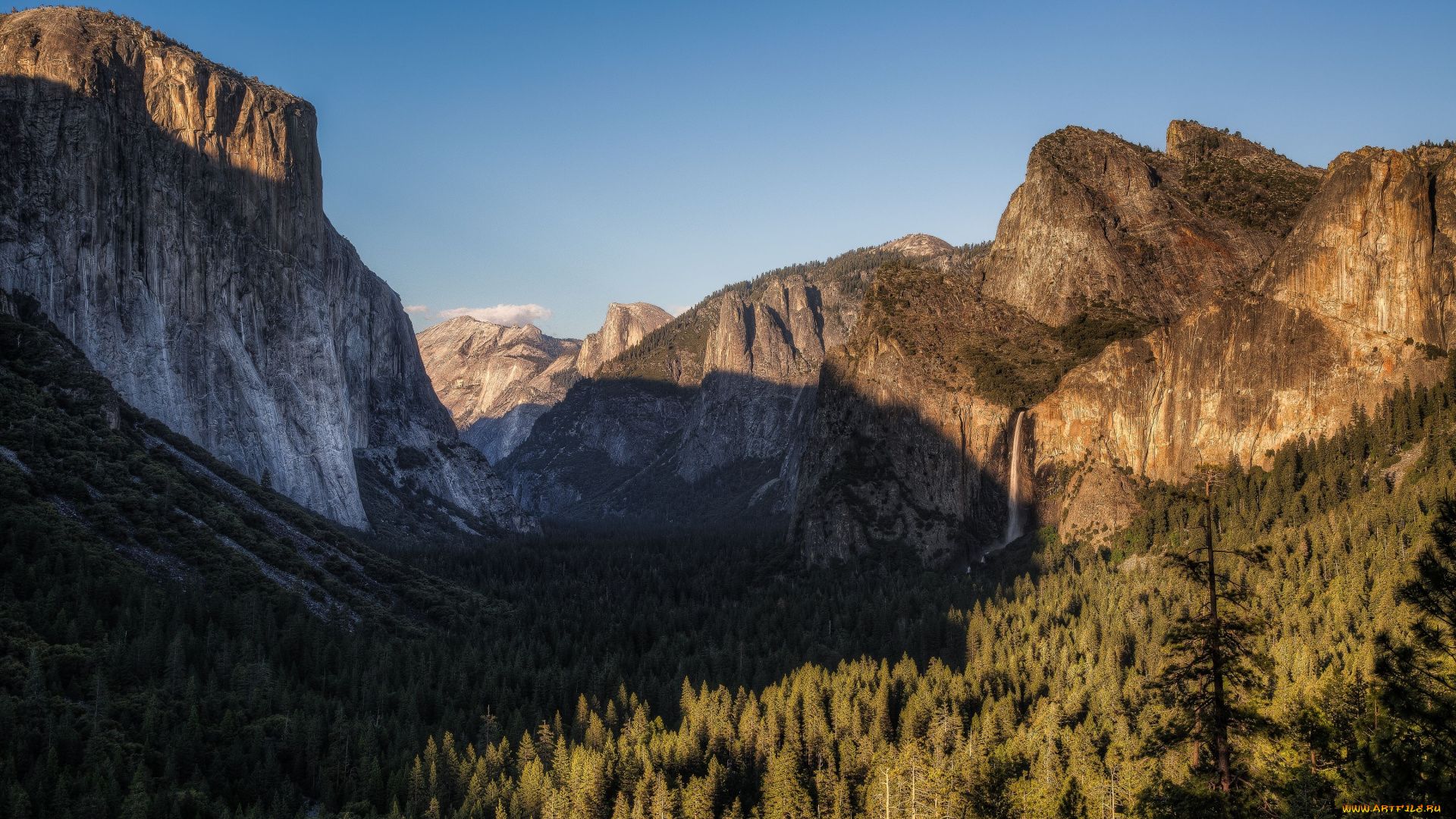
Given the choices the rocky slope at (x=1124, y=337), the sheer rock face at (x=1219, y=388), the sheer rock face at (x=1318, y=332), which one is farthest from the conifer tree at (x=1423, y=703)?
the rocky slope at (x=1124, y=337)

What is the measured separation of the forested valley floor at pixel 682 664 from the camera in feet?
164

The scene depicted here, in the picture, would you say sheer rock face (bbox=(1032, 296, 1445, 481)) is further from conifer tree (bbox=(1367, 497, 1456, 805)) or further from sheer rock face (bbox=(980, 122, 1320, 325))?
conifer tree (bbox=(1367, 497, 1456, 805))

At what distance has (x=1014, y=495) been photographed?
134875 millimetres

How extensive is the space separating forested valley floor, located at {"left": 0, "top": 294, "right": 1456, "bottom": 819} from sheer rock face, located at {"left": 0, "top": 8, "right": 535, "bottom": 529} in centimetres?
1254

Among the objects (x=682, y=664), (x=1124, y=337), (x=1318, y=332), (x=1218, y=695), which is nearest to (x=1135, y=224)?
(x=1124, y=337)

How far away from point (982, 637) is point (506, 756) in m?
46.3

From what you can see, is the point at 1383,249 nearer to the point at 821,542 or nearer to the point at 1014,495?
the point at 1014,495

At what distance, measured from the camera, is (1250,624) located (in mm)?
26297

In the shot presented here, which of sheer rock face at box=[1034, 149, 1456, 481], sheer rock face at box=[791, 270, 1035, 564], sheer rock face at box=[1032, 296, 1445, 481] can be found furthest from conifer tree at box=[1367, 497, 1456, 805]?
sheer rock face at box=[791, 270, 1035, 564]

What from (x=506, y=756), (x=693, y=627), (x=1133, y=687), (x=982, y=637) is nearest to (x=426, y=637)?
(x=693, y=627)

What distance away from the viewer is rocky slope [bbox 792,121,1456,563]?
104688mm

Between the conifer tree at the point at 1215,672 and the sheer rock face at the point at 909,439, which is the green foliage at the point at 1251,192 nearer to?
the sheer rock face at the point at 909,439

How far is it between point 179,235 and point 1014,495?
392ft

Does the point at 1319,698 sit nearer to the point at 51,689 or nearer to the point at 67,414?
the point at 51,689
